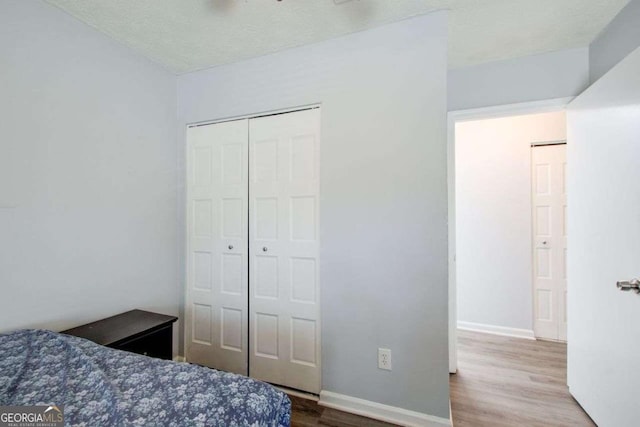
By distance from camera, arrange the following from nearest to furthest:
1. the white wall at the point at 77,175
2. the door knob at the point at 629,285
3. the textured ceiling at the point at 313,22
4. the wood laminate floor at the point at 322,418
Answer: the door knob at the point at 629,285
the white wall at the point at 77,175
the textured ceiling at the point at 313,22
the wood laminate floor at the point at 322,418

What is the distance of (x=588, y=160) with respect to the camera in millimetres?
1805

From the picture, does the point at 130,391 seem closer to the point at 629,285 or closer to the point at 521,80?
the point at 629,285

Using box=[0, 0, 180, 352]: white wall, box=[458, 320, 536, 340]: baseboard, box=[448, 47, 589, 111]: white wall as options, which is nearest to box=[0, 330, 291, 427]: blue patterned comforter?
box=[0, 0, 180, 352]: white wall

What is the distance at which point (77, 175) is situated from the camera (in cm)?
174

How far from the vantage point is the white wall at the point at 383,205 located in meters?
1.69

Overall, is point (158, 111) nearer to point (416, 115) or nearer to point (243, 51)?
point (243, 51)

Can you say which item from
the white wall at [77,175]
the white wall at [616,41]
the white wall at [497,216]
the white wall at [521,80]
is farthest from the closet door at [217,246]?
the white wall at [497,216]

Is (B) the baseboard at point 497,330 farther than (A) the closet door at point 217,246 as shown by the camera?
Yes

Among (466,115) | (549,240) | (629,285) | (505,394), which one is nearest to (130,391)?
(629,285)

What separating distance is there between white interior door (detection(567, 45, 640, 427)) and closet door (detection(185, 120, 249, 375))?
2.31 meters

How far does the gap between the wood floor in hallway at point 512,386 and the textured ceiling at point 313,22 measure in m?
2.53

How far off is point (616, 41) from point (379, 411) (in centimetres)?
275

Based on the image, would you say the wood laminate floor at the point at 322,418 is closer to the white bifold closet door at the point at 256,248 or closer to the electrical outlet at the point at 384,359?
the white bifold closet door at the point at 256,248

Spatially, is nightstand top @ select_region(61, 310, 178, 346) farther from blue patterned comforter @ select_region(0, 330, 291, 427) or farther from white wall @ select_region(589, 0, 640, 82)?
white wall @ select_region(589, 0, 640, 82)
